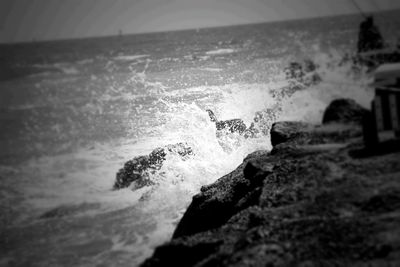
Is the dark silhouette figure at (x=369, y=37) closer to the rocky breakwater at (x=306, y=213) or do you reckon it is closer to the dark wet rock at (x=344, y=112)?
the dark wet rock at (x=344, y=112)

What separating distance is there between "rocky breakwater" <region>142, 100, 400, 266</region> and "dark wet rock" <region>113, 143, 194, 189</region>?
4.99m

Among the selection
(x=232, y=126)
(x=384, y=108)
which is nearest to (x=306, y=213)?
(x=384, y=108)

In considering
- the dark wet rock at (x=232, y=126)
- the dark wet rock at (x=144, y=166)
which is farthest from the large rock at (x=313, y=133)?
the dark wet rock at (x=144, y=166)

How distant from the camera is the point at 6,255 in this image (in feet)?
26.7

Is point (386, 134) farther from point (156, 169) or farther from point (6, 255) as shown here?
point (6, 255)

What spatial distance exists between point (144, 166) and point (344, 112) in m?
7.35

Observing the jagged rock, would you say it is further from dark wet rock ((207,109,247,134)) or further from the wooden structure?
dark wet rock ((207,109,247,134))

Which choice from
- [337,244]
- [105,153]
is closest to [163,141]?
[105,153]

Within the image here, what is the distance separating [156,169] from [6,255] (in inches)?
208

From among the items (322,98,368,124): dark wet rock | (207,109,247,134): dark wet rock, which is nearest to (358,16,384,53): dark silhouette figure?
(207,109,247,134): dark wet rock

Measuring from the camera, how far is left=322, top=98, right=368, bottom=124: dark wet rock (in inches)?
278

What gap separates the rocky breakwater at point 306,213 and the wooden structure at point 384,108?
35 centimetres

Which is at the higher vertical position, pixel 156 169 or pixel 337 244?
pixel 156 169

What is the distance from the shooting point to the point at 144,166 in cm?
1164
